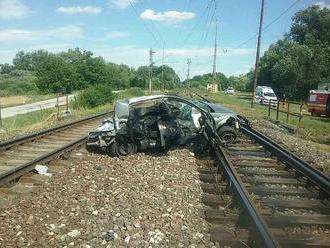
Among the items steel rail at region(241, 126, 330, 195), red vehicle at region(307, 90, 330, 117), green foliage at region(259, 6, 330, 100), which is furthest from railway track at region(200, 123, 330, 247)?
green foliage at region(259, 6, 330, 100)

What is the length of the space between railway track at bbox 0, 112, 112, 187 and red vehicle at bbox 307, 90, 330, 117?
22.3 meters

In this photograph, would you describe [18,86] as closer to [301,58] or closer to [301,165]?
[301,58]

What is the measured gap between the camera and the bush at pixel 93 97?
37.1m

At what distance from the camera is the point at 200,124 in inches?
464

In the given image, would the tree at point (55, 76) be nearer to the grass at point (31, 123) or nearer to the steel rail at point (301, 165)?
the grass at point (31, 123)

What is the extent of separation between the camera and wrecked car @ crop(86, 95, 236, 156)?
11031mm

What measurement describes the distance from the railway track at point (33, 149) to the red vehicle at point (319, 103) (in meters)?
22.3

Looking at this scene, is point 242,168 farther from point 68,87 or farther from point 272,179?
point 68,87

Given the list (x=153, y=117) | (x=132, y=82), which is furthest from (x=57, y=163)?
(x=132, y=82)

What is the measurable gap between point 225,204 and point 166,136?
4339mm

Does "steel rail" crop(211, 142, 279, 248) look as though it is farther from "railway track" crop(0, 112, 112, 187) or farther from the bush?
the bush

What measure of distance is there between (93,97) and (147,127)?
27970mm

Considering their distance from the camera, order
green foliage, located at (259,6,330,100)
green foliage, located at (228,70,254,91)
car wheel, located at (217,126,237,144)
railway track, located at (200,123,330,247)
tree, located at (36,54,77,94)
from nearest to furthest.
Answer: railway track, located at (200,123,330,247)
car wheel, located at (217,126,237,144)
green foliage, located at (259,6,330,100)
tree, located at (36,54,77,94)
green foliage, located at (228,70,254,91)

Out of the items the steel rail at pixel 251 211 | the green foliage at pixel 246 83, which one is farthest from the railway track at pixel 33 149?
the green foliage at pixel 246 83
